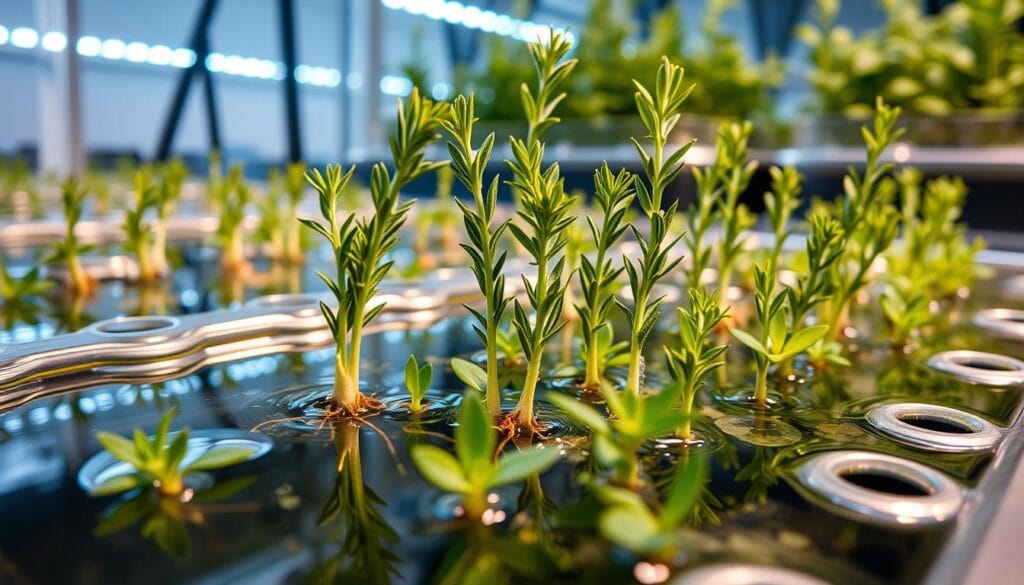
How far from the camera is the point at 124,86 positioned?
3738mm

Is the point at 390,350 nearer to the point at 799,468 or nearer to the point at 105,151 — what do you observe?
the point at 799,468

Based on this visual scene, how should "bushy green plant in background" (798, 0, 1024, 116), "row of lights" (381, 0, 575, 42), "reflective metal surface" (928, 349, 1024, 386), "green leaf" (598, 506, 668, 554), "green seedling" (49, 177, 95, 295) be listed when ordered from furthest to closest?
"row of lights" (381, 0, 575, 42), "bushy green plant in background" (798, 0, 1024, 116), "green seedling" (49, 177, 95, 295), "reflective metal surface" (928, 349, 1024, 386), "green leaf" (598, 506, 668, 554)

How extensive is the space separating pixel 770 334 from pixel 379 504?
12.1 inches

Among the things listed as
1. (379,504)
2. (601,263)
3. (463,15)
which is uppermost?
(463,15)

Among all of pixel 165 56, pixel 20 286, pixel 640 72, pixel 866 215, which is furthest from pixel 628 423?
pixel 165 56

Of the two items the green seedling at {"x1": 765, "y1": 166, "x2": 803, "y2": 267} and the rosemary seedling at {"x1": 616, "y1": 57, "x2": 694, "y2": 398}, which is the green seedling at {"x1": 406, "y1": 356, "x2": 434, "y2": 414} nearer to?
the rosemary seedling at {"x1": 616, "y1": 57, "x2": 694, "y2": 398}

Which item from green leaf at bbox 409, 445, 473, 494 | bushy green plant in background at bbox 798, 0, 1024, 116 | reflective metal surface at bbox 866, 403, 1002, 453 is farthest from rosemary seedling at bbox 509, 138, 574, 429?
bushy green plant in background at bbox 798, 0, 1024, 116

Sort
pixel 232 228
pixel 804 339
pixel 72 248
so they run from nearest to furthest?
pixel 804 339 → pixel 72 248 → pixel 232 228

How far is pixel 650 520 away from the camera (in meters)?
0.30

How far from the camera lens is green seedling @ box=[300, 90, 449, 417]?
42 centimetres

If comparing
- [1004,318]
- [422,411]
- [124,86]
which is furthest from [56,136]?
[1004,318]

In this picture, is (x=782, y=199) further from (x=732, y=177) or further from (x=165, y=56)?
(x=165, y=56)

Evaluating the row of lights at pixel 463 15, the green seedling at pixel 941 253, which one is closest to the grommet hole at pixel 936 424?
A: the green seedling at pixel 941 253

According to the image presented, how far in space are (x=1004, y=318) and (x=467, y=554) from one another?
784 millimetres
